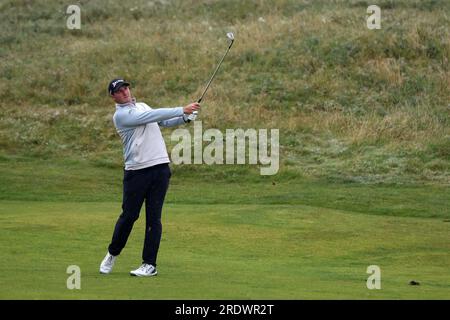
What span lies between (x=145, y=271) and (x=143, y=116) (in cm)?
192

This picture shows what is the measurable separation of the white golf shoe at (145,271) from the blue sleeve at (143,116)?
176cm

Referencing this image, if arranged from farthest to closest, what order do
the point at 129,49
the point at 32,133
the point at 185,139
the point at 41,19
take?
the point at 41,19 → the point at 129,49 → the point at 32,133 → the point at 185,139

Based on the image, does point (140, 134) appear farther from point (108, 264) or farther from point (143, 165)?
point (108, 264)

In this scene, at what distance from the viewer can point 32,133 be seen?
1299 inches

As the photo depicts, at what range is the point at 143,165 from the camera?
12.4 meters

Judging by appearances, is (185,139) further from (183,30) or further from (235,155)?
(183,30)

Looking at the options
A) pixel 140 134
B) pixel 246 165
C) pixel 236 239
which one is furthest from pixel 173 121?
pixel 246 165

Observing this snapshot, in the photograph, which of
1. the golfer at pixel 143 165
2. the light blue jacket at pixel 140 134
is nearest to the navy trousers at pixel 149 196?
the golfer at pixel 143 165

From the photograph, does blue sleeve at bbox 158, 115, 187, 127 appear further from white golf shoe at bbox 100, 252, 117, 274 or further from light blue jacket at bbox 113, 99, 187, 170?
white golf shoe at bbox 100, 252, 117, 274
